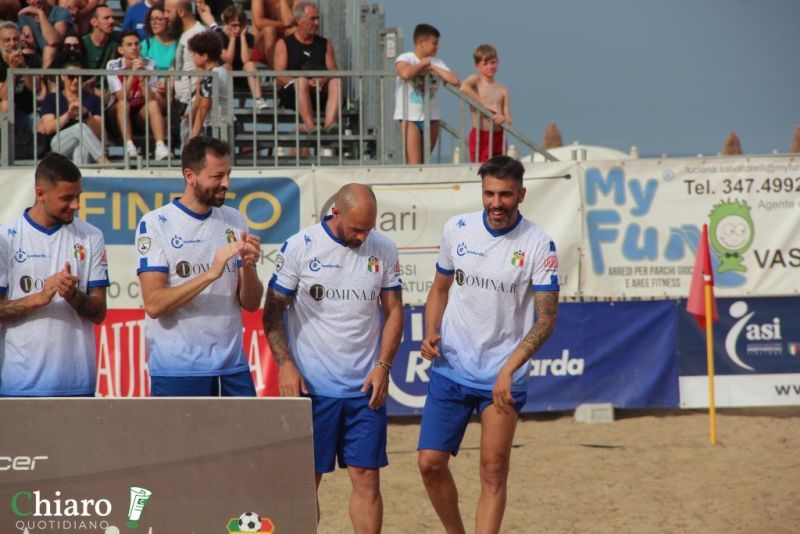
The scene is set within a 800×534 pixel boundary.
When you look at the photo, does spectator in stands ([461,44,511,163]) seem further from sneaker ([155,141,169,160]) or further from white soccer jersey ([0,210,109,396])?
white soccer jersey ([0,210,109,396])

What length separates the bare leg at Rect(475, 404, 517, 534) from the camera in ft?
20.5

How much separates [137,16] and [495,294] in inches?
313

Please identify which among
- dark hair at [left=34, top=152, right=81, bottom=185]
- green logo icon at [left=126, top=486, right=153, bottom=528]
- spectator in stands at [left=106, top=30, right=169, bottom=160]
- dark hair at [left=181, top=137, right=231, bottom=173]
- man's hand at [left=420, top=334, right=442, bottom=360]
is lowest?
green logo icon at [left=126, top=486, right=153, bottom=528]

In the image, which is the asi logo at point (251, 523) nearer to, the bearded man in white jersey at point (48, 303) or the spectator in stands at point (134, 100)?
the bearded man in white jersey at point (48, 303)

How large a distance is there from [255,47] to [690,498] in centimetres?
Result: 690

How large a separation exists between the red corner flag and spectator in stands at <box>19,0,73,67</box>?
686cm

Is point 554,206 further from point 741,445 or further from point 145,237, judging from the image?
point 145,237

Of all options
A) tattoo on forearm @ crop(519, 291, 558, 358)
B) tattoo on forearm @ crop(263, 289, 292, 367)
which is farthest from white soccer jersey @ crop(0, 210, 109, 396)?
tattoo on forearm @ crop(519, 291, 558, 358)

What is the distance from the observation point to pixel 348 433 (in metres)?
6.16

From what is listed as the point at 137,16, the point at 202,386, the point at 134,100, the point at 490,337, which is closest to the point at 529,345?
the point at 490,337

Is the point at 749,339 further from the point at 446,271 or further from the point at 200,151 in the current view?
the point at 200,151

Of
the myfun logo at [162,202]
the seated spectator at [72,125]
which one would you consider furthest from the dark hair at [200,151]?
the seated spectator at [72,125]

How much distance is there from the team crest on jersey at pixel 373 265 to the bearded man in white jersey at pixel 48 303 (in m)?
1.42

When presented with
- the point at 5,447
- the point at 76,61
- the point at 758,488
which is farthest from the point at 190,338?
the point at 76,61
